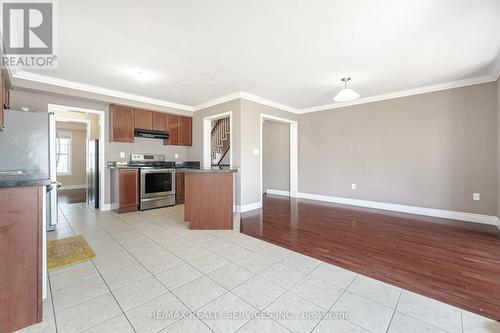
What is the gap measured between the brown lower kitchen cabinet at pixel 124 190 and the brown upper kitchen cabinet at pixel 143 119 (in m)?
1.07

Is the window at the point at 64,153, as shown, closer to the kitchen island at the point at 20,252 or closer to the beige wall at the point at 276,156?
the beige wall at the point at 276,156

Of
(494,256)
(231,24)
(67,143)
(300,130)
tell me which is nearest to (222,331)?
(231,24)

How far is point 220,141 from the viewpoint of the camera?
23.2 ft

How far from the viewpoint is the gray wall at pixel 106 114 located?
12.3 ft

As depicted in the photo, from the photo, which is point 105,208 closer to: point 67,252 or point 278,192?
point 67,252

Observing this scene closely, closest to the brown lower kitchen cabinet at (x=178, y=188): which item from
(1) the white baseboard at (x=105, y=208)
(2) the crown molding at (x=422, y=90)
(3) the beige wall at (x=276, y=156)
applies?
(1) the white baseboard at (x=105, y=208)

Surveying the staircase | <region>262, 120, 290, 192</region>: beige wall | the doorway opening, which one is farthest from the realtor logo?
the doorway opening

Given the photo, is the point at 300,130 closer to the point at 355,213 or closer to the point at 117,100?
the point at 355,213

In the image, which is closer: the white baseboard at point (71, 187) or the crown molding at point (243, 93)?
the crown molding at point (243, 93)

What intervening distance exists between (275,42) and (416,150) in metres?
3.64

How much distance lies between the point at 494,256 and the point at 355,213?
201 centimetres

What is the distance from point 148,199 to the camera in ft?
15.4

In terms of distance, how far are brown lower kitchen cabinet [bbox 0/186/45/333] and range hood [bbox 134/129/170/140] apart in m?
3.76

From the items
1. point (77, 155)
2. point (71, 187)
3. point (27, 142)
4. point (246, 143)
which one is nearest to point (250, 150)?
point (246, 143)
